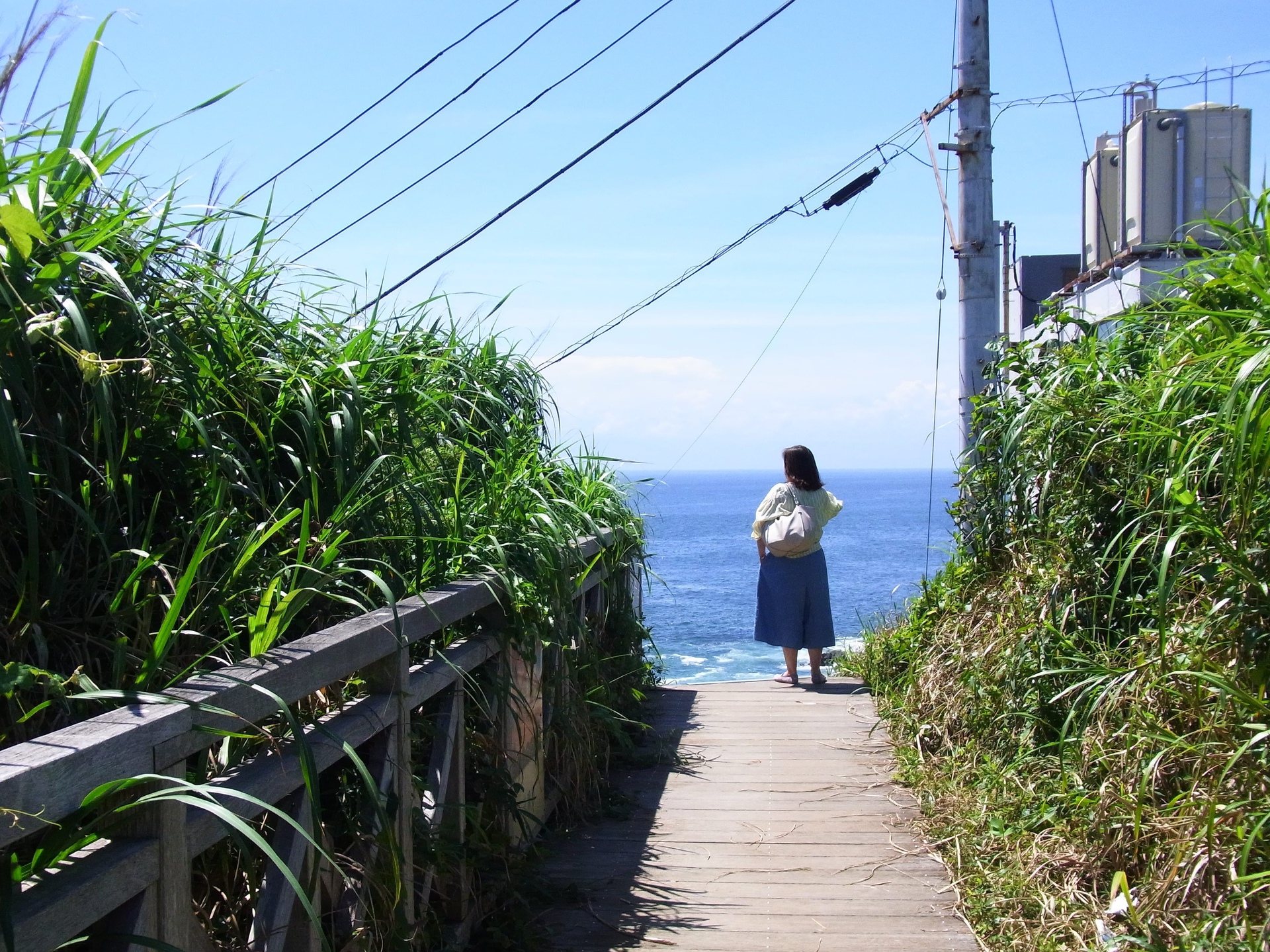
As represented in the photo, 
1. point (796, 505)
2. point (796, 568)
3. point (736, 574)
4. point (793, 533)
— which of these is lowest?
point (736, 574)

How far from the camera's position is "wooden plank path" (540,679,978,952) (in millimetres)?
3254

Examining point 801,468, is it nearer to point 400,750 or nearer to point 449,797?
point 449,797

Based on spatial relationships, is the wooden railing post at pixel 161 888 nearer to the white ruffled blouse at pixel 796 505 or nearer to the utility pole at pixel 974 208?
the utility pole at pixel 974 208

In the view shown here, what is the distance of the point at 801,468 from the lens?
7.07 meters

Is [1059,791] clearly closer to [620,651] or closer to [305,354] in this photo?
[305,354]

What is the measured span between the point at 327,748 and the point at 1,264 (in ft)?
3.27

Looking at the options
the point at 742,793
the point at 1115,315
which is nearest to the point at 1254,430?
the point at 1115,315

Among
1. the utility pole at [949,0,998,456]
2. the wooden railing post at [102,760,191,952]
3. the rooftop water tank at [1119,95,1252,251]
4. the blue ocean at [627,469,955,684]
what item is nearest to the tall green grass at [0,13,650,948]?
the wooden railing post at [102,760,191,952]

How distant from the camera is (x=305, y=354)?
9.00 ft

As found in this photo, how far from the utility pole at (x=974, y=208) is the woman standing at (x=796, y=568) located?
124 centimetres

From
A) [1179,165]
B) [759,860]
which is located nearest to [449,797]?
[759,860]

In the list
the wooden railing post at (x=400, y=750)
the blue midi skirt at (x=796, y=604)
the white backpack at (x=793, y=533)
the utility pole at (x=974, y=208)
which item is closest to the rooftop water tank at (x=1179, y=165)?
the utility pole at (x=974, y=208)

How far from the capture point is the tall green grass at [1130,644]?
94.1 inches

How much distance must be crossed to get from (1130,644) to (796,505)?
4.12 metres
